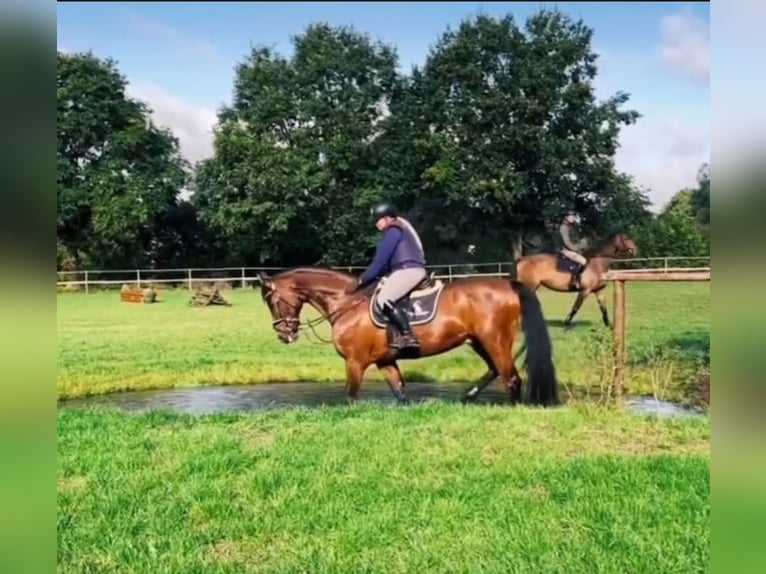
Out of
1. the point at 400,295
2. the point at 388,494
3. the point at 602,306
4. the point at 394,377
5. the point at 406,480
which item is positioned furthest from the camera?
the point at 602,306

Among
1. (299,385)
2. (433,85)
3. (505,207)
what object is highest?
(433,85)

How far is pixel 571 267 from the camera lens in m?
6.36

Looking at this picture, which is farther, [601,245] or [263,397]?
[601,245]

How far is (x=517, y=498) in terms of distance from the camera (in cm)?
294

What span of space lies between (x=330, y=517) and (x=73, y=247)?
3.85 meters

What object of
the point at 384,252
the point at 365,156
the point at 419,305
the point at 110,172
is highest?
the point at 365,156

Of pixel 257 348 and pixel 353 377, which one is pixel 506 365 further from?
pixel 257 348

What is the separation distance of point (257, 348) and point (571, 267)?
9.74ft

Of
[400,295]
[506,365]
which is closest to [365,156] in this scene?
[400,295]

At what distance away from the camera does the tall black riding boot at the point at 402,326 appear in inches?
210

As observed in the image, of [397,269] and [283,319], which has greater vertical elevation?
[397,269]

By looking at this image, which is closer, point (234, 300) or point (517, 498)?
point (517, 498)
